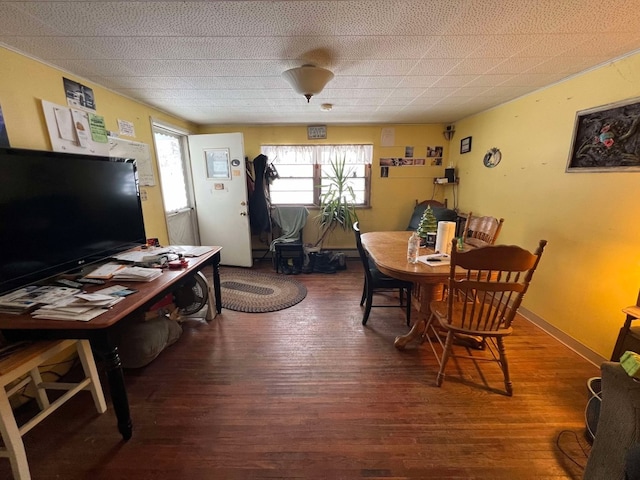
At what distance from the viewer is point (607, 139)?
71.7 inches

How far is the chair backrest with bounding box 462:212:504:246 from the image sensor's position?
2201 mm

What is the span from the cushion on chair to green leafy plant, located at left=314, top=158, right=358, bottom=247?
0.87 meters

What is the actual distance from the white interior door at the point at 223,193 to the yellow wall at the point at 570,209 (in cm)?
318

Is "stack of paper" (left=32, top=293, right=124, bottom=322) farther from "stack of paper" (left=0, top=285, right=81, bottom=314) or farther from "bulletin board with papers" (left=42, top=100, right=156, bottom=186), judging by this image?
"bulletin board with papers" (left=42, top=100, right=156, bottom=186)

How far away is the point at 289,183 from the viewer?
14.0 ft

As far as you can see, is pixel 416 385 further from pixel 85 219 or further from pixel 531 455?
pixel 85 219

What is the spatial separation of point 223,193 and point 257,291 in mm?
1529

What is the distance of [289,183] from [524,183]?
9.95 feet

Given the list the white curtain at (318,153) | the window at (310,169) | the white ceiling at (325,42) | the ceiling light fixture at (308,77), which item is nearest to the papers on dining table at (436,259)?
the white ceiling at (325,42)

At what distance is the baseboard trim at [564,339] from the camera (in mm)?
1898

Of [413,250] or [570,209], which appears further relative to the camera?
[570,209]

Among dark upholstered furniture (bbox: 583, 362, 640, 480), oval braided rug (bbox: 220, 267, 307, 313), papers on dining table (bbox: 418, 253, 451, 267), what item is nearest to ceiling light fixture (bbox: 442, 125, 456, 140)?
papers on dining table (bbox: 418, 253, 451, 267)

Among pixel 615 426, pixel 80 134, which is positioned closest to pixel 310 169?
pixel 80 134

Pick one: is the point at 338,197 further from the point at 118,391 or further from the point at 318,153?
the point at 118,391
